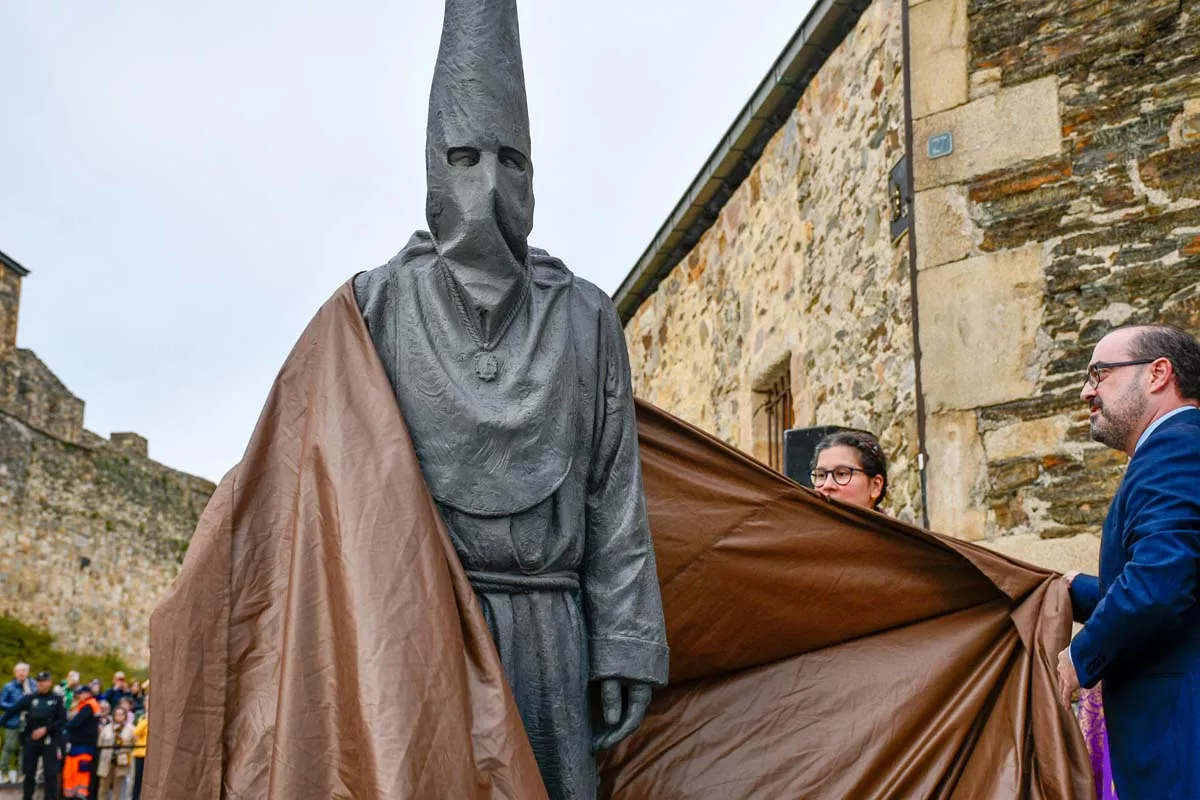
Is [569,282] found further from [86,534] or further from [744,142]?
[86,534]

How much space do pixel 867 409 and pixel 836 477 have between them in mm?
3494

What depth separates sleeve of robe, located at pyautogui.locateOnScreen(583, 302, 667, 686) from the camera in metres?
2.86

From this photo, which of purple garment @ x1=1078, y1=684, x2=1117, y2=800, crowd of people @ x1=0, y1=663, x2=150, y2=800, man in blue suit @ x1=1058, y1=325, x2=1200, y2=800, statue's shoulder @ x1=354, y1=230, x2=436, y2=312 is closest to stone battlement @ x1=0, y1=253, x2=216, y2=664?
crowd of people @ x1=0, y1=663, x2=150, y2=800

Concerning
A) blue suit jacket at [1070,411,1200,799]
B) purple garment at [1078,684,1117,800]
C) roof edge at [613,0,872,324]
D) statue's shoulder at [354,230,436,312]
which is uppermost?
roof edge at [613,0,872,324]

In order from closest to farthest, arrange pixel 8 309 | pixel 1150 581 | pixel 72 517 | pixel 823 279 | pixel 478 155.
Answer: pixel 478 155
pixel 1150 581
pixel 823 279
pixel 8 309
pixel 72 517

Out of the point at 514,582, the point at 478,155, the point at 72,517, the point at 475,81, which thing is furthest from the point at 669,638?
the point at 72,517

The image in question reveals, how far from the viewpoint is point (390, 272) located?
2.97 meters

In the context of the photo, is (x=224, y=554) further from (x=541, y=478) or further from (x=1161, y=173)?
(x=1161, y=173)

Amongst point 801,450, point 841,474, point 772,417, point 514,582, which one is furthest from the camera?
point 772,417

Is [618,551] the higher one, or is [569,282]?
[569,282]

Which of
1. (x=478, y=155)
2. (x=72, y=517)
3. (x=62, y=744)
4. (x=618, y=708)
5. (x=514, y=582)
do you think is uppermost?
(x=72, y=517)

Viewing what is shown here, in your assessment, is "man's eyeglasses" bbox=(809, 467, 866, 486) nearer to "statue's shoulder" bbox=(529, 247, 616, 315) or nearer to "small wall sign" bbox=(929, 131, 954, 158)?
"statue's shoulder" bbox=(529, 247, 616, 315)

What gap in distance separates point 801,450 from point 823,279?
121 inches

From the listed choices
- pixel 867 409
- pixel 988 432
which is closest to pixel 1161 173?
pixel 988 432
